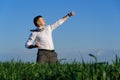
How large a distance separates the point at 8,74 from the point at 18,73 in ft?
0.76

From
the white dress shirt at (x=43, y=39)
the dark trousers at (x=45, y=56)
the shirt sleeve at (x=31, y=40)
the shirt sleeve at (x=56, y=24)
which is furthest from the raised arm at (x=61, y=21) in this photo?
the dark trousers at (x=45, y=56)

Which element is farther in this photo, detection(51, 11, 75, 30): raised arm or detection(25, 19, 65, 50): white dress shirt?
detection(51, 11, 75, 30): raised arm

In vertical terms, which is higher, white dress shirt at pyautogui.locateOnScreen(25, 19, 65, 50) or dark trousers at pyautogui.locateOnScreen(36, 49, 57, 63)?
white dress shirt at pyautogui.locateOnScreen(25, 19, 65, 50)

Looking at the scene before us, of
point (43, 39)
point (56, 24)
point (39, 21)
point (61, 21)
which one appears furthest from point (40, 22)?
point (61, 21)

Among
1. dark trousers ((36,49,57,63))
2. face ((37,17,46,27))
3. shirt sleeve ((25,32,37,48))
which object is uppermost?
face ((37,17,46,27))

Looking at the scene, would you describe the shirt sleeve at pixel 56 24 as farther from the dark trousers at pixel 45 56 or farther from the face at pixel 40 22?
the dark trousers at pixel 45 56

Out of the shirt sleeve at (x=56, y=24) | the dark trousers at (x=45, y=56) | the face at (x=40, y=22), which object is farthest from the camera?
the shirt sleeve at (x=56, y=24)

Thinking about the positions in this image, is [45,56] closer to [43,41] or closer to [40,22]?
[43,41]

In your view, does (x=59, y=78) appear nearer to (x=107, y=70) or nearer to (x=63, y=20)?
(x=107, y=70)

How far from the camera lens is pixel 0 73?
6824 millimetres

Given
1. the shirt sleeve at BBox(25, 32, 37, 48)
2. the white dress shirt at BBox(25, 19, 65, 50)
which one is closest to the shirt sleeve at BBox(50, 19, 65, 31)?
the white dress shirt at BBox(25, 19, 65, 50)

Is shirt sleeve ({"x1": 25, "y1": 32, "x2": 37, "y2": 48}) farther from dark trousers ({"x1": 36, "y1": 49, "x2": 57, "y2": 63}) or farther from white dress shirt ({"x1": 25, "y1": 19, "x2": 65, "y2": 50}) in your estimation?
dark trousers ({"x1": 36, "y1": 49, "x2": 57, "y2": 63})

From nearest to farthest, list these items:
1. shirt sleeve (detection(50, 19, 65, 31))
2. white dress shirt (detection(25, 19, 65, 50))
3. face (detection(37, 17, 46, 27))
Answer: white dress shirt (detection(25, 19, 65, 50)), face (detection(37, 17, 46, 27)), shirt sleeve (detection(50, 19, 65, 31))

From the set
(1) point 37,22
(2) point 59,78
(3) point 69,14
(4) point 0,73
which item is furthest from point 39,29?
(2) point 59,78
